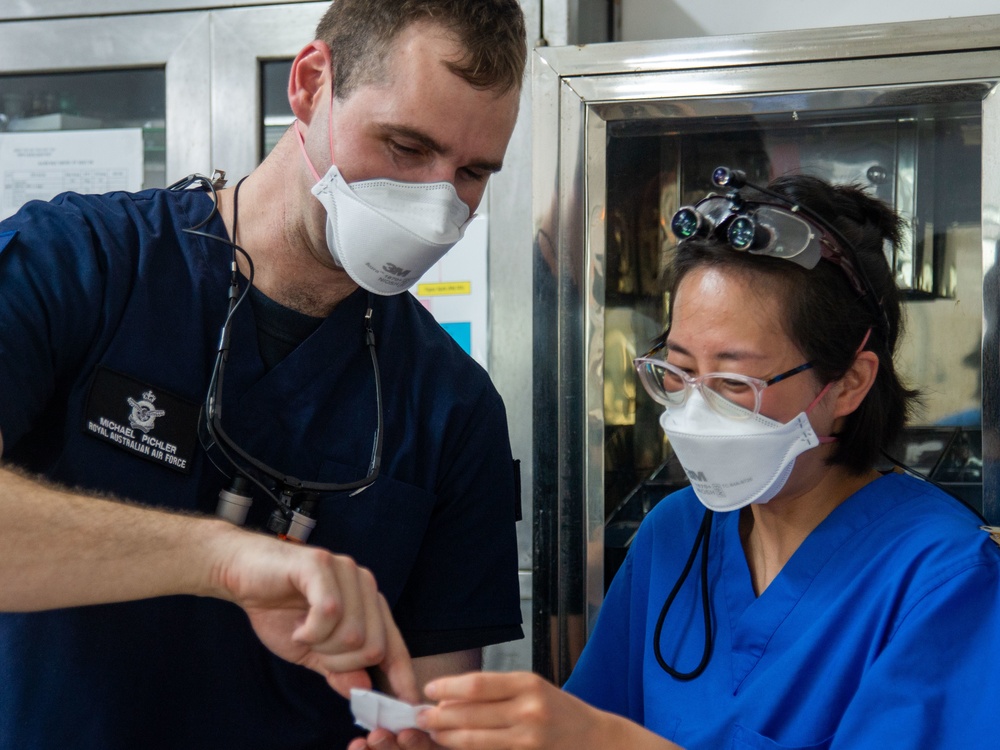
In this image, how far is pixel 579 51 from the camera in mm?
1646

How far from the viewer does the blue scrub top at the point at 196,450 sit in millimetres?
1173

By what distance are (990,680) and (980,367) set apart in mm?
661

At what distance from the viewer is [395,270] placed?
4.08 ft

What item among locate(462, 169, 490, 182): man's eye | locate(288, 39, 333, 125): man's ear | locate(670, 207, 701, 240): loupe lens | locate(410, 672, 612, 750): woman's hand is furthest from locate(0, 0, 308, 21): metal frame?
locate(410, 672, 612, 750): woman's hand

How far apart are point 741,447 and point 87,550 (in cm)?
74

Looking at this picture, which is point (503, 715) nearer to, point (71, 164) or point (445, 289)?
point (445, 289)

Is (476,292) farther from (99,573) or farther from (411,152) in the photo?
(99,573)

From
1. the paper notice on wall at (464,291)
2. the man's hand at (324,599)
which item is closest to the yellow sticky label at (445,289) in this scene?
the paper notice on wall at (464,291)

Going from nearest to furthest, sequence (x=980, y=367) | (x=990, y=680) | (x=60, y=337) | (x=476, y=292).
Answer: (x=990, y=680) → (x=60, y=337) → (x=980, y=367) → (x=476, y=292)

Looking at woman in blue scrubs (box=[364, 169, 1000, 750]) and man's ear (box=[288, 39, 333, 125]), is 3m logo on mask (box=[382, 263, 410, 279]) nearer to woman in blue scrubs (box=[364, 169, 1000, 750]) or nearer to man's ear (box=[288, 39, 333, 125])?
man's ear (box=[288, 39, 333, 125])

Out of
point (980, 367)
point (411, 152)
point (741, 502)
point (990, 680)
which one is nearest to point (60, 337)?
point (411, 152)

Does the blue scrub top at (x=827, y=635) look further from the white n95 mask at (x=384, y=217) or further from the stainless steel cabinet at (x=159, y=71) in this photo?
the stainless steel cabinet at (x=159, y=71)

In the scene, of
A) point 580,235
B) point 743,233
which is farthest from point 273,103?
point 743,233

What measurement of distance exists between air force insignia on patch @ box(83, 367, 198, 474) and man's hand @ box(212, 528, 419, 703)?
11.9 inches
